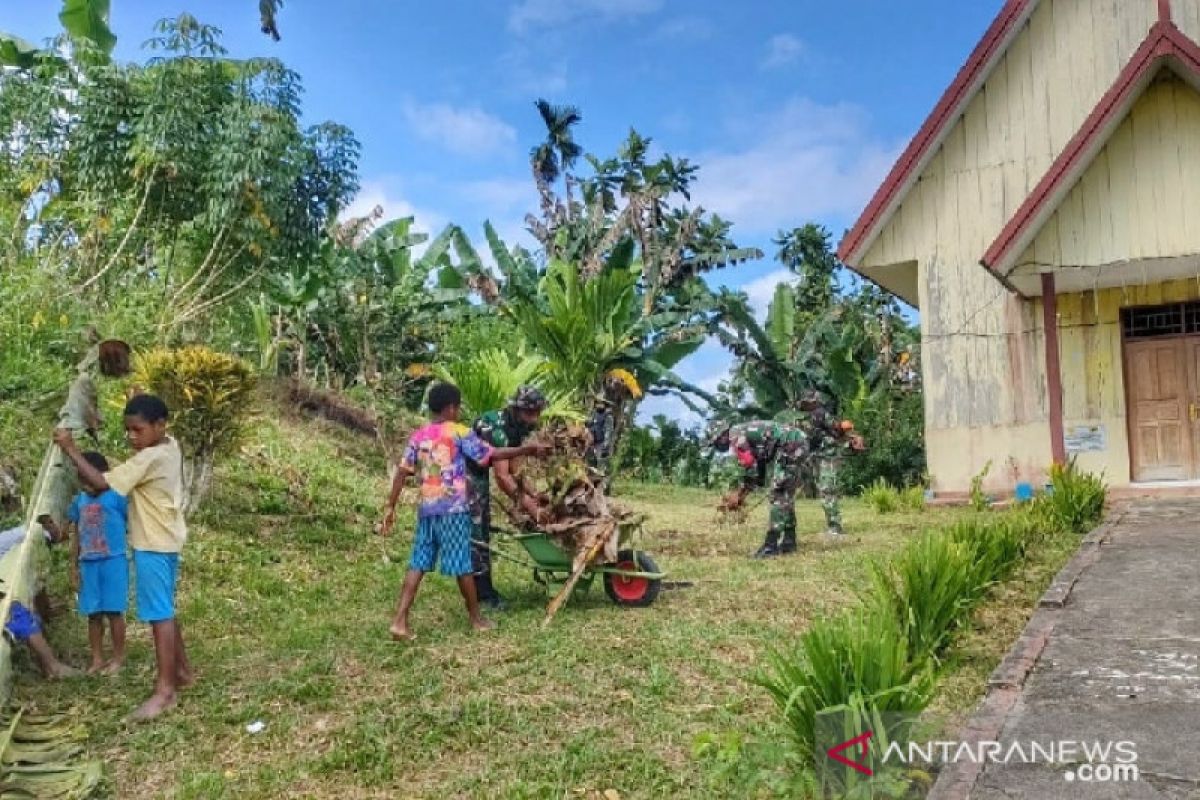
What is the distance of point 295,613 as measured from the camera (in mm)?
7031

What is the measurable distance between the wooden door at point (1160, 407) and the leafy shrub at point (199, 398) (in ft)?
32.7

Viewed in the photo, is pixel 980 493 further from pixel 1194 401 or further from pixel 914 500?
pixel 1194 401

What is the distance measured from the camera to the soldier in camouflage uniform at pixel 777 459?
30.1 feet

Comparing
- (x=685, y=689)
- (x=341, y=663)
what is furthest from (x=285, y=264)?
(x=685, y=689)

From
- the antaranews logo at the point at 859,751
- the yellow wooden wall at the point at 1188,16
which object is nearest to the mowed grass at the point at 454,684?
the antaranews logo at the point at 859,751

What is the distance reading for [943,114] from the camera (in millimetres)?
13180

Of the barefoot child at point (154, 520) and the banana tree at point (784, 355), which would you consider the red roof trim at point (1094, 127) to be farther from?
the barefoot child at point (154, 520)

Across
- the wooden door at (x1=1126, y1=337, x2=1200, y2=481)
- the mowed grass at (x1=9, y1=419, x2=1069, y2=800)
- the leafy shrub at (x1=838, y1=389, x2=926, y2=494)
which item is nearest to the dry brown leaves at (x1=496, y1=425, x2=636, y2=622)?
the mowed grass at (x1=9, y1=419, x2=1069, y2=800)

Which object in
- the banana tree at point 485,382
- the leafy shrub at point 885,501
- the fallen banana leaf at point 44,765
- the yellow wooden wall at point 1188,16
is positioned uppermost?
the yellow wooden wall at point 1188,16

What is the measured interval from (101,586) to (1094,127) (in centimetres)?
1034

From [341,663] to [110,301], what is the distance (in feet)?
22.2

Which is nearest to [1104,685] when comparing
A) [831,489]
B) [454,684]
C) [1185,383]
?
[454,684]

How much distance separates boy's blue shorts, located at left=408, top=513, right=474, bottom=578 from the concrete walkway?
2886 millimetres

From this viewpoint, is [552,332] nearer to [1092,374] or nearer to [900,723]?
[1092,374]
